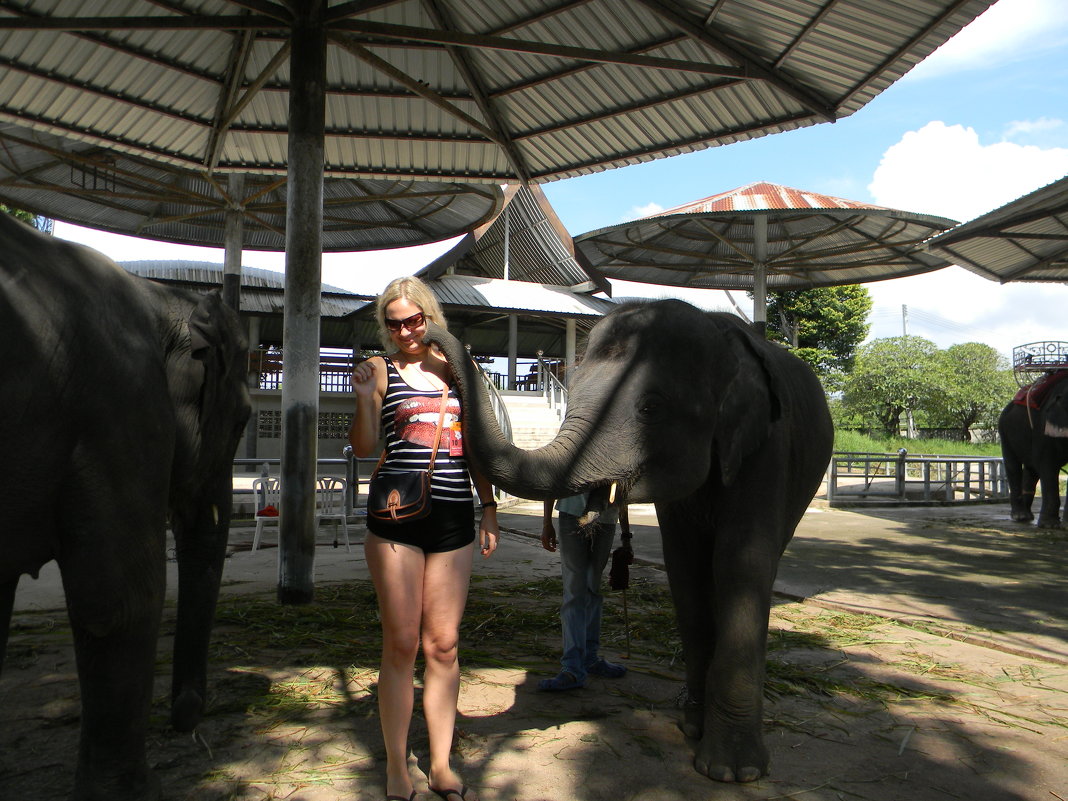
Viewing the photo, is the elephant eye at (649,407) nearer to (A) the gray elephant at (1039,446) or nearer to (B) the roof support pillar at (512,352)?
(A) the gray elephant at (1039,446)

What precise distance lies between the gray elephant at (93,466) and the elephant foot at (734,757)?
2.05 meters

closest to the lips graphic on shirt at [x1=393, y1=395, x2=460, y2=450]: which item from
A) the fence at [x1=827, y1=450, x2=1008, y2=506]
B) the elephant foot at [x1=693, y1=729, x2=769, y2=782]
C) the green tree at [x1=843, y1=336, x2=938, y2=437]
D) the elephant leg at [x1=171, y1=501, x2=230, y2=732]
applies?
the elephant leg at [x1=171, y1=501, x2=230, y2=732]

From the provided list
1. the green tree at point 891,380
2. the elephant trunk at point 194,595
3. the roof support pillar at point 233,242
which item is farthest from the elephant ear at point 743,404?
the green tree at point 891,380

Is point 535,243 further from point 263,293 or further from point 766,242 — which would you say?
point 766,242

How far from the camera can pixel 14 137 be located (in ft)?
42.4

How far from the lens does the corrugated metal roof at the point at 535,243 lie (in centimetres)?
2667

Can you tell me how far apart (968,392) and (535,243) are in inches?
1118

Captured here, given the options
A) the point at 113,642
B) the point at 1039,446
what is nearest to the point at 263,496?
the point at 113,642

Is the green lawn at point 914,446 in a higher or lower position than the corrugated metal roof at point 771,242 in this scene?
lower


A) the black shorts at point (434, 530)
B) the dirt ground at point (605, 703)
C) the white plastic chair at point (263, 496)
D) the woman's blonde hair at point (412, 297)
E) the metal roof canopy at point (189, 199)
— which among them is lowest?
the dirt ground at point (605, 703)

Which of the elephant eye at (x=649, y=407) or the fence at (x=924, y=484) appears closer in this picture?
the elephant eye at (x=649, y=407)

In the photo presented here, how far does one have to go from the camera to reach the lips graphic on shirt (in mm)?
2973

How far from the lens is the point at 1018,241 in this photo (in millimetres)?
14992

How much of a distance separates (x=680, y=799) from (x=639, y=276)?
65.5 feet
